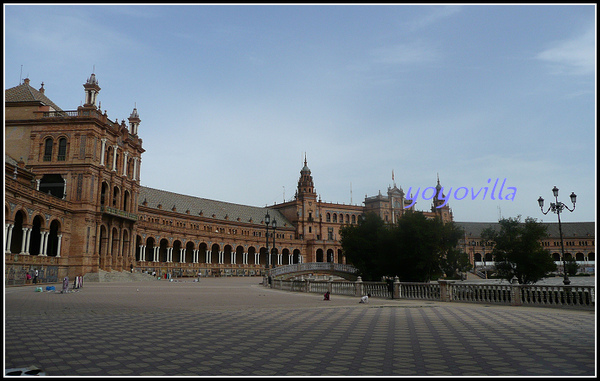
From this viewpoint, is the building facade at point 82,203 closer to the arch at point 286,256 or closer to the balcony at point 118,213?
the balcony at point 118,213

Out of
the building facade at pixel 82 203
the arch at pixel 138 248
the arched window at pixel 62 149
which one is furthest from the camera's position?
the arch at pixel 138 248

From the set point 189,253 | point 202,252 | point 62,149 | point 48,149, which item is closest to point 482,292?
point 62,149

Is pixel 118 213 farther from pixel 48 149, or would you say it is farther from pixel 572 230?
pixel 572 230

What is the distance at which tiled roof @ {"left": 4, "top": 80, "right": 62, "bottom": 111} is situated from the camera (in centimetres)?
5038

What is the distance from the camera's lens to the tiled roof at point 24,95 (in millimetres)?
50375

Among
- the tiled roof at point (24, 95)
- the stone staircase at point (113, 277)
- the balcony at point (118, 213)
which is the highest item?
the tiled roof at point (24, 95)

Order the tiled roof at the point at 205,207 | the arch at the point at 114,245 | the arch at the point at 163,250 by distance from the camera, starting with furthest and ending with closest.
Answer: the tiled roof at the point at 205,207 → the arch at the point at 163,250 → the arch at the point at 114,245

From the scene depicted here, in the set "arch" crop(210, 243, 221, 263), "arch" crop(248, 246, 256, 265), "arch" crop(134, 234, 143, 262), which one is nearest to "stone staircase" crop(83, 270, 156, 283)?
"arch" crop(134, 234, 143, 262)

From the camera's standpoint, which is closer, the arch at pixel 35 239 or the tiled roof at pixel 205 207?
the arch at pixel 35 239

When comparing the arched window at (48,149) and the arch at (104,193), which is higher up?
the arched window at (48,149)

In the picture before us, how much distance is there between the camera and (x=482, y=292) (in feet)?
66.0

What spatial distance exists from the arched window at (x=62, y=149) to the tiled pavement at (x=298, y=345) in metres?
39.4

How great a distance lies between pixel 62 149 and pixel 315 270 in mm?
34421

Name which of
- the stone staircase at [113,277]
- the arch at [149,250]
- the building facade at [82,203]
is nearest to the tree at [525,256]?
the building facade at [82,203]
